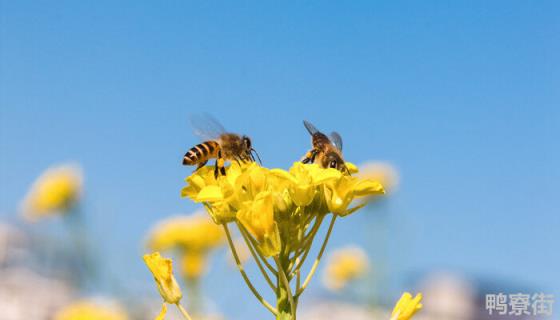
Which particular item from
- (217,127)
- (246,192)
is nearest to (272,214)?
(246,192)

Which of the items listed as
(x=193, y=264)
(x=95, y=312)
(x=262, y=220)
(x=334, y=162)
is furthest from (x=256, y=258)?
(x=95, y=312)

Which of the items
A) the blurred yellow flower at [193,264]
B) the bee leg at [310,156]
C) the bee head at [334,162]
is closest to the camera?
the bee head at [334,162]

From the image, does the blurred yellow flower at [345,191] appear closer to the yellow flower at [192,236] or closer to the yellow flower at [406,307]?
the yellow flower at [406,307]

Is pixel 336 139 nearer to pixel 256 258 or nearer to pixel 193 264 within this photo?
pixel 256 258

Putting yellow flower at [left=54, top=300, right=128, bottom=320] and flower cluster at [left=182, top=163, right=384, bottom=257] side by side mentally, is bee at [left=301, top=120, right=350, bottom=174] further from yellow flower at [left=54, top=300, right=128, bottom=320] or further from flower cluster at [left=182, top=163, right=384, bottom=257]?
yellow flower at [left=54, top=300, right=128, bottom=320]

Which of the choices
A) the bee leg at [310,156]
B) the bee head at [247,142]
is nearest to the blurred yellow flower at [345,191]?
the bee leg at [310,156]

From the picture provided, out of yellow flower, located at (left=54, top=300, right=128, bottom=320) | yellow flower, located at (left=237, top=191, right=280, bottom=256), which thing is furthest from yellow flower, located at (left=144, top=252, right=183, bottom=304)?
yellow flower, located at (left=54, top=300, right=128, bottom=320)
